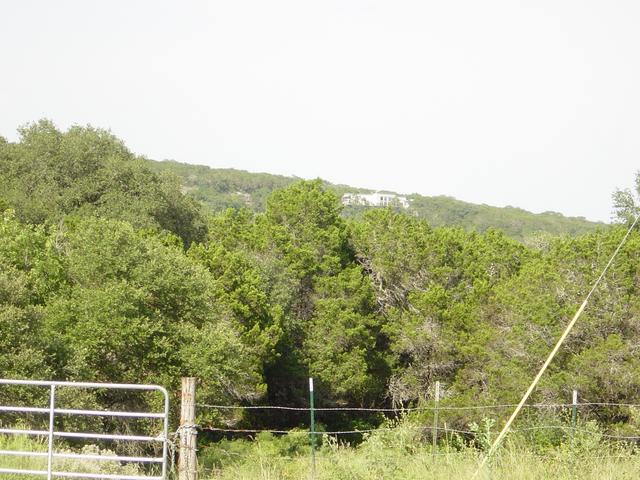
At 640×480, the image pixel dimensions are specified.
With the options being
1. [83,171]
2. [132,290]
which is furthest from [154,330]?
[83,171]

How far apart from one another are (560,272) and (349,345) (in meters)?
11.3

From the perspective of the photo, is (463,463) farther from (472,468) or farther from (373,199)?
(373,199)

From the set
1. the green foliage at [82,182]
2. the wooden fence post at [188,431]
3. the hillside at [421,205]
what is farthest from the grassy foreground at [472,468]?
the hillside at [421,205]

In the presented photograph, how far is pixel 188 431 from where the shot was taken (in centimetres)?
848

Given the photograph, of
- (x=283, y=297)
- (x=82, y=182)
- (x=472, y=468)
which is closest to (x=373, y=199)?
(x=82, y=182)

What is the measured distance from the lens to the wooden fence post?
27.7 ft

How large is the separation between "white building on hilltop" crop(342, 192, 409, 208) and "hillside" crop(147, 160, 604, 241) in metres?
1.61

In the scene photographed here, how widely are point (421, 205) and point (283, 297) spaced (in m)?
112

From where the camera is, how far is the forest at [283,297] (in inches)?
985

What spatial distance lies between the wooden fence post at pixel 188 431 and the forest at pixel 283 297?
522 inches

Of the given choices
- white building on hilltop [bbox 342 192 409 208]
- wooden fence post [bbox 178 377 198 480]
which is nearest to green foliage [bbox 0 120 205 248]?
wooden fence post [bbox 178 377 198 480]

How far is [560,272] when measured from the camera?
33906 millimetres

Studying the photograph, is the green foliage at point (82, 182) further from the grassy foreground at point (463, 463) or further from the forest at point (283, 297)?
the grassy foreground at point (463, 463)

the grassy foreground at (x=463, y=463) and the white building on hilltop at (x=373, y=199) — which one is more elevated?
the white building on hilltop at (x=373, y=199)
